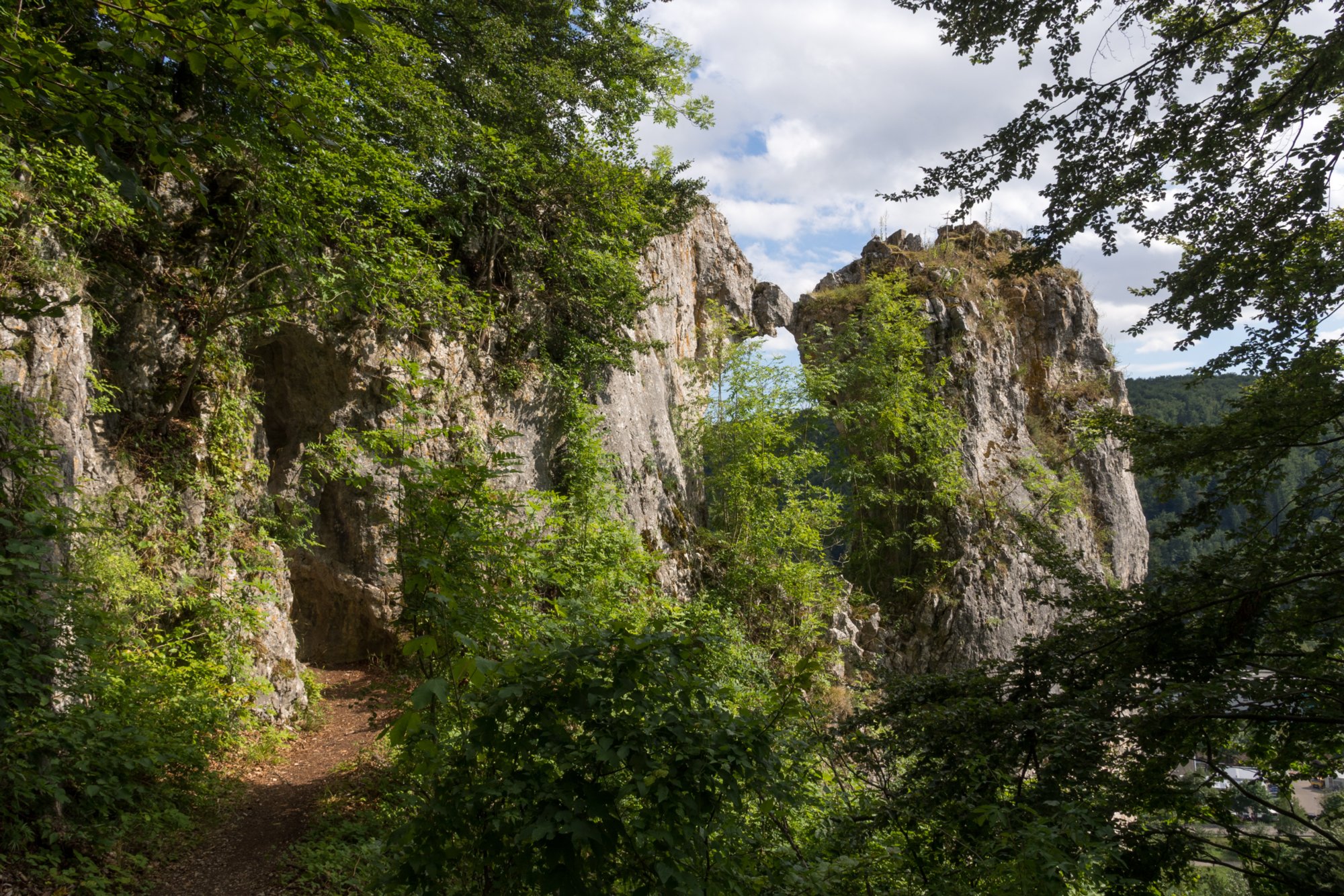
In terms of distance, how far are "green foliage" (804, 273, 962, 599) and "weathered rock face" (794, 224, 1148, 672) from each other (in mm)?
656

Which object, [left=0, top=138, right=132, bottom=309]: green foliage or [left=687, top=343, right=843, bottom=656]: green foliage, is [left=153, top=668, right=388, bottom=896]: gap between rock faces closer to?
[left=0, top=138, right=132, bottom=309]: green foliage

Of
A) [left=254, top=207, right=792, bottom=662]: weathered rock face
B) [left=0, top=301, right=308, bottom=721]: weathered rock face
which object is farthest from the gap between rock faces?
[left=254, top=207, right=792, bottom=662]: weathered rock face

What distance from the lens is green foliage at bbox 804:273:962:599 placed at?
14.5 metres

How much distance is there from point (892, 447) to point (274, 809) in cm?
1281

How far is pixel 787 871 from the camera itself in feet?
8.29

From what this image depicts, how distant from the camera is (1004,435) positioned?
1659 cm

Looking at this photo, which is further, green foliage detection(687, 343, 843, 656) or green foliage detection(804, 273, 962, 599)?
green foliage detection(804, 273, 962, 599)

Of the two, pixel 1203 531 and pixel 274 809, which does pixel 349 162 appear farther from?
pixel 1203 531

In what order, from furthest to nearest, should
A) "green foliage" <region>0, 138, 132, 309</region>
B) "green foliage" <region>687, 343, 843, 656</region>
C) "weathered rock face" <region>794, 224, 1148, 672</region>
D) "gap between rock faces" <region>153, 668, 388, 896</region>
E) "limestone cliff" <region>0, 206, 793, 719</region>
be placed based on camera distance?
1. "weathered rock face" <region>794, 224, 1148, 672</region>
2. "green foliage" <region>687, 343, 843, 656</region>
3. "limestone cliff" <region>0, 206, 793, 719</region>
4. "green foliage" <region>0, 138, 132, 309</region>
5. "gap between rock faces" <region>153, 668, 388, 896</region>

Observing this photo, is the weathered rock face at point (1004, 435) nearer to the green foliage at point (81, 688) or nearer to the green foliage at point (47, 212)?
the green foliage at point (81, 688)

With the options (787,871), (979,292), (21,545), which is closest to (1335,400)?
(787,871)

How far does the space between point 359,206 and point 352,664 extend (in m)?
5.48

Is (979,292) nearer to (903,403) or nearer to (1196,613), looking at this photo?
(903,403)

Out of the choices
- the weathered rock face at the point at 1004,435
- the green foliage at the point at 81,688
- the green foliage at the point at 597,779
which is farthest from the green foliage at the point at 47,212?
the weathered rock face at the point at 1004,435
